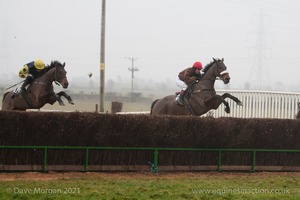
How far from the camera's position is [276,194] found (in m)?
9.11

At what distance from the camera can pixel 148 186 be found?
31.1 ft

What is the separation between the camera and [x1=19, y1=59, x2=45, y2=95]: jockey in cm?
1452

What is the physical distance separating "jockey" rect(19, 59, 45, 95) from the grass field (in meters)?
4.29

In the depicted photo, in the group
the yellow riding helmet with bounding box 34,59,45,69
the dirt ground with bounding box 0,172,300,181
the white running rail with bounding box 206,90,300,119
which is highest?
the yellow riding helmet with bounding box 34,59,45,69

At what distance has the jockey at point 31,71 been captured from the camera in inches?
572

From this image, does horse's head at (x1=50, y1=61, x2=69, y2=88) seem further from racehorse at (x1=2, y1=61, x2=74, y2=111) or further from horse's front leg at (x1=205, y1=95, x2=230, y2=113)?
horse's front leg at (x1=205, y1=95, x2=230, y2=113)

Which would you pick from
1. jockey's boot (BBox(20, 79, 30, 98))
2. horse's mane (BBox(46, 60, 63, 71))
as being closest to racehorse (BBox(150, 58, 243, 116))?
horse's mane (BBox(46, 60, 63, 71))

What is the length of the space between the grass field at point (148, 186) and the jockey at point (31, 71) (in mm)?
4288

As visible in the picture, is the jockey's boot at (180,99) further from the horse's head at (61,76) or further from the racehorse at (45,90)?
the horse's head at (61,76)

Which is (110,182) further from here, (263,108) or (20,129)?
(263,108)

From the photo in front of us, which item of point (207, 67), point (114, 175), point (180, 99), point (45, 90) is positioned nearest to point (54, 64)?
point (45, 90)

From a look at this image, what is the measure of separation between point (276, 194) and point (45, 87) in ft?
23.6


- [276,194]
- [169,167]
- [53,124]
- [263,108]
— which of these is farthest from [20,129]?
[263,108]

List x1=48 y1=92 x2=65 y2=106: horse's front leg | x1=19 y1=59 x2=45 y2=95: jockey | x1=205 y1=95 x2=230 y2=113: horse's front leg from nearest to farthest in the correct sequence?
x1=205 y1=95 x2=230 y2=113: horse's front leg, x1=48 y1=92 x2=65 y2=106: horse's front leg, x1=19 y1=59 x2=45 y2=95: jockey
